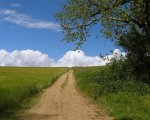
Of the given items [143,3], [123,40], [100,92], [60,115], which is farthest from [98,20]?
[60,115]

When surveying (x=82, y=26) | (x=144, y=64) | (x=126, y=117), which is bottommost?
(x=126, y=117)

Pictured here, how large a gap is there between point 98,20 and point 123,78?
10.9 m

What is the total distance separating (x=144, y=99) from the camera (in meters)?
27.5

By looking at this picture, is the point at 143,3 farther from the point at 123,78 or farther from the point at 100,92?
the point at 123,78

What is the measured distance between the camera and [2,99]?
86.8 ft

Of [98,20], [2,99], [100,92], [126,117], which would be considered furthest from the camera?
[100,92]

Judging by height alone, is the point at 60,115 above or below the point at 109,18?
below

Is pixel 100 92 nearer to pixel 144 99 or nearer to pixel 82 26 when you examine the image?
pixel 82 26

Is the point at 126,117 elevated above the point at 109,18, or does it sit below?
below

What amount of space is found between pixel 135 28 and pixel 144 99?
43.2 ft

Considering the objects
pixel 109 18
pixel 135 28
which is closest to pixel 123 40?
pixel 135 28

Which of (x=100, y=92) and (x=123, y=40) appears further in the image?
(x=123, y=40)

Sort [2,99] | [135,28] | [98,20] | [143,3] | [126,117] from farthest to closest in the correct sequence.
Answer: [135,28] → [98,20] → [143,3] → [2,99] → [126,117]

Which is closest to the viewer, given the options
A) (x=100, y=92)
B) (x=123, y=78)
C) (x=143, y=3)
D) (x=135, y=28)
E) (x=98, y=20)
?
(x=143, y=3)
